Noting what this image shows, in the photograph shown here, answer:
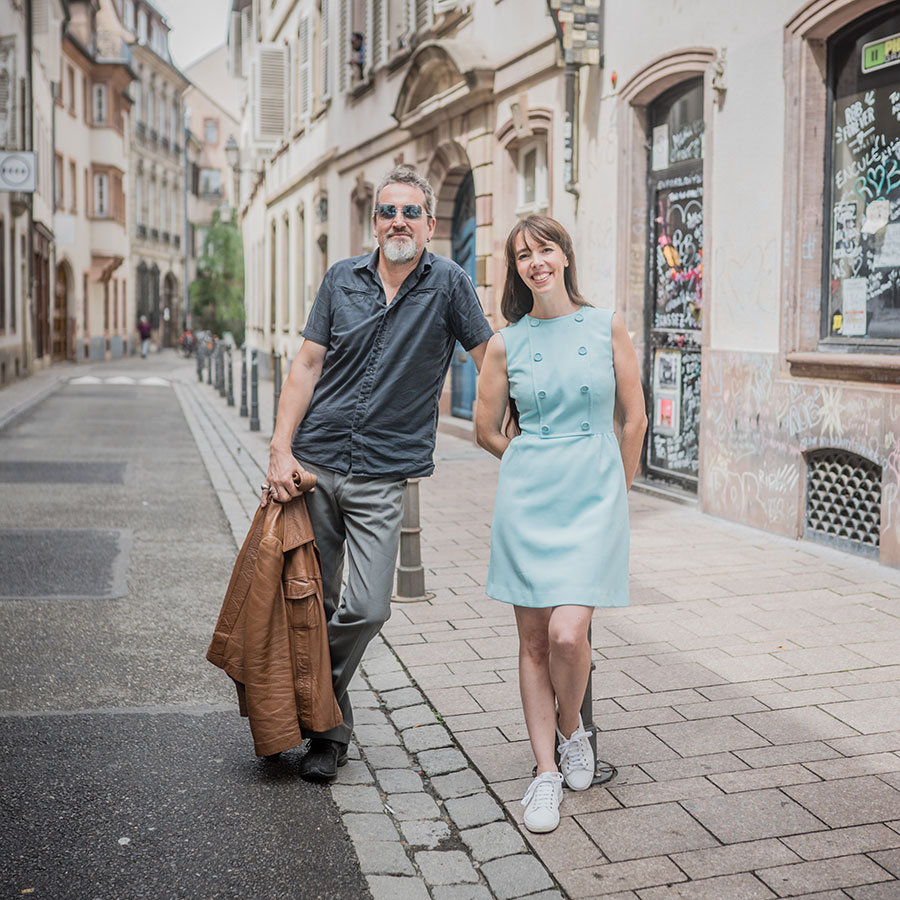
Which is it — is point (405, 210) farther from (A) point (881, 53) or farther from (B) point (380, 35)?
(B) point (380, 35)

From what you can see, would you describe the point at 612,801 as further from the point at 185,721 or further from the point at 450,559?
the point at 450,559

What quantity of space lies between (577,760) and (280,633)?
99cm

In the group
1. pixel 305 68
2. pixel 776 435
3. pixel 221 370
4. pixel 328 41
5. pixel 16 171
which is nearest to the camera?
pixel 776 435

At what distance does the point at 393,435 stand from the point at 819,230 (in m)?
5.06

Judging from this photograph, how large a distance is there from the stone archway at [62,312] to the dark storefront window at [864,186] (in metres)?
36.8

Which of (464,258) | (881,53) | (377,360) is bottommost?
(377,360)

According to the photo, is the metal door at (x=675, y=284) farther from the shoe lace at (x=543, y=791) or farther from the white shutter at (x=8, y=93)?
the white shutter at (x=8, y=93)

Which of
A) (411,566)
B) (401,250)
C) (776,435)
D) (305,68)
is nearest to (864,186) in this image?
(776,435)

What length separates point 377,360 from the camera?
4.06 metres

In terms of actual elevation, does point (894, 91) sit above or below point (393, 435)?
above

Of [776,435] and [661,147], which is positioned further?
[661,147]

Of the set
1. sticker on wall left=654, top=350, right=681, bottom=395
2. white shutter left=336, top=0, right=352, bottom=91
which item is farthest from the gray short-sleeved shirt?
white shutter left=336, top=0, right=352, bottom=91

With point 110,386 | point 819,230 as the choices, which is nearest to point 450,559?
point 819,230

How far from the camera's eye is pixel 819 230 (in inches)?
325
